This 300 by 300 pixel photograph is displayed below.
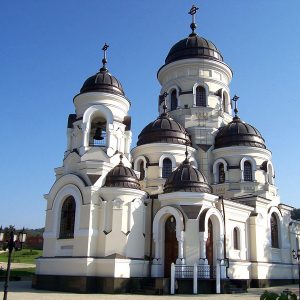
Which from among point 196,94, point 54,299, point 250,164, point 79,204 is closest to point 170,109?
point 196,94

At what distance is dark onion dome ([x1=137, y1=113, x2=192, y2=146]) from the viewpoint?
2661 centimetres

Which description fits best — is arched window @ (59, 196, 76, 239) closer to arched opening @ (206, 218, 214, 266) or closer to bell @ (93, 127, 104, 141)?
bell @ (93, 127, 104, 141)

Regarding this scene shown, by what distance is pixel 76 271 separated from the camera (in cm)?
2033

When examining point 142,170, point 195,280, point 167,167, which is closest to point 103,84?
point 142,170

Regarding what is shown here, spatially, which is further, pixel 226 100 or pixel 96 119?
pixel 226 100

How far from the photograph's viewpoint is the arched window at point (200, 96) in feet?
98.2

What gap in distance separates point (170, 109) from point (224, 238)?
37.9 feet

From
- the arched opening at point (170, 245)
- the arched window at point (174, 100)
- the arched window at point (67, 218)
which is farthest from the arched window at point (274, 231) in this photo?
the arched window at point (67, 218)

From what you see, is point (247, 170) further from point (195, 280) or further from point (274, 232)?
point (195, 280)

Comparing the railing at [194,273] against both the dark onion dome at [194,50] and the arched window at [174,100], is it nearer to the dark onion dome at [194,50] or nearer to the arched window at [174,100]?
the arched window at [174,100]

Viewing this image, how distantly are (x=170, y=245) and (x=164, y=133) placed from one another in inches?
311

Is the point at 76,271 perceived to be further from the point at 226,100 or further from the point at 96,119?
the point at 226,100

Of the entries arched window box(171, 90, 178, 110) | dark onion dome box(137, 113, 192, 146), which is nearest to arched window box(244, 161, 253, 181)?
dark onion dome box(137, 113, 192, 146)

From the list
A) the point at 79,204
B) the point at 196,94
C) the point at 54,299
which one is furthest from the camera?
the point at 196,94
